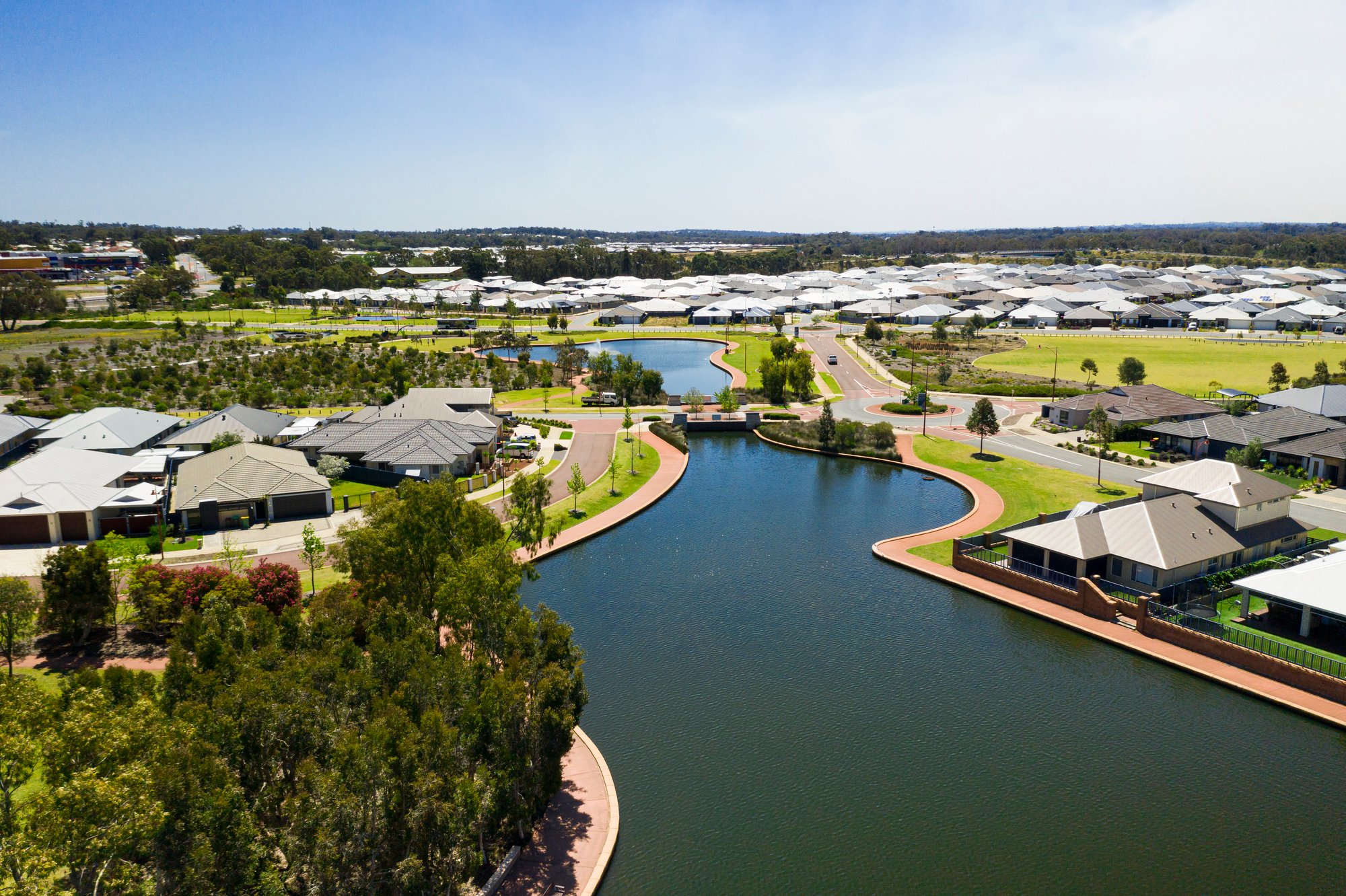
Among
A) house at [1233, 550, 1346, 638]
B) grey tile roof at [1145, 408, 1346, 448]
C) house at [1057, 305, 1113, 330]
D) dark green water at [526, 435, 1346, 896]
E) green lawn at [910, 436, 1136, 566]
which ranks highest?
house at [1057, 305, 1113, 330]

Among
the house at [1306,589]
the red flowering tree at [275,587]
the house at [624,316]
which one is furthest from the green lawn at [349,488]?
the house at [624,316]

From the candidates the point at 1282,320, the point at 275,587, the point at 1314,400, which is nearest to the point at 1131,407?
the point at 1314,400

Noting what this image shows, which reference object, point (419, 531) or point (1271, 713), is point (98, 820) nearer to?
point (419, 531)

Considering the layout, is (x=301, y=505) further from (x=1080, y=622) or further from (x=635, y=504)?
(x=1080, y=622)

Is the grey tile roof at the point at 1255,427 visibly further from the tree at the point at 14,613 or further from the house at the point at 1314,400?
the tree at the point at 14,613

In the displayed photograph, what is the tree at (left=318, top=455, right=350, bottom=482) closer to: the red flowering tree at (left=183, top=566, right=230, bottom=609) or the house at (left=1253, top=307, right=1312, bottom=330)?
the red flowering tree at (left=183, top=566, right=230, bottom=609)

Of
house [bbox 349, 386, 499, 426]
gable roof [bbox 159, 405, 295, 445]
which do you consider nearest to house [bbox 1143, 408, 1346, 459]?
house [bbox 349, 386, 499, 426]

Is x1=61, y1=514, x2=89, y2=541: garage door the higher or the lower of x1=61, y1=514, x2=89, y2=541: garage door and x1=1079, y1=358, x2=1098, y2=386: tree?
the lower
